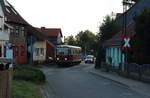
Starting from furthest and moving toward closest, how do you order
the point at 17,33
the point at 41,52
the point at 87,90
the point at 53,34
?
the point at 53,34, the point at 41,52, the point at 17,33, the point at 87,90

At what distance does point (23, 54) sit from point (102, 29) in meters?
12.0

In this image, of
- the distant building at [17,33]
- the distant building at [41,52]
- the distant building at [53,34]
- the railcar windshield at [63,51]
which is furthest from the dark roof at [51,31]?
the railcar windshield at [63,51]

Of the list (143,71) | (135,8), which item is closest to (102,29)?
(135,8)

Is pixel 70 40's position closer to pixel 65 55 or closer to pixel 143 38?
pixel 65 55

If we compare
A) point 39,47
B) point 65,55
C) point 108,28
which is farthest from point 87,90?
point 39,47

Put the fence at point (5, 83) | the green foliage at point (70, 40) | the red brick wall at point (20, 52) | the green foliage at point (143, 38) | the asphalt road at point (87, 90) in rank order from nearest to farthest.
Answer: the fence at point (5, 83)
the asphalt road at point (87, 90)
the green foliage at point (143, 38)
the red brick wall at point (20, 52)
the green foliage at point (70, 40)

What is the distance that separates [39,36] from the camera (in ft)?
198

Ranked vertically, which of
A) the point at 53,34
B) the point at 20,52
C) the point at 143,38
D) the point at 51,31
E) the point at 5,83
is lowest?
the point at 5,83

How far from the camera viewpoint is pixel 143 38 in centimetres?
2866

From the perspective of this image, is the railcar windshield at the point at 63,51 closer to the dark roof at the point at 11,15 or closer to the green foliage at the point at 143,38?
the dark roof at the point at 11,15

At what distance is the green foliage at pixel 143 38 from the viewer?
28.4 metres

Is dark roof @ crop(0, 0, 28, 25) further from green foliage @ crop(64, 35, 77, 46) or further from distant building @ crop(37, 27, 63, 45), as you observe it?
green foliage @ crop(64, 35, 77, 46)

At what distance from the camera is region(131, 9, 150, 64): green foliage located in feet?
93.0

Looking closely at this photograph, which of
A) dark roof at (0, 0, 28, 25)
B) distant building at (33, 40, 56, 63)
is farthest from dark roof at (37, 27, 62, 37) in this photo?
dark roof at (0, 0, 28, 25)
